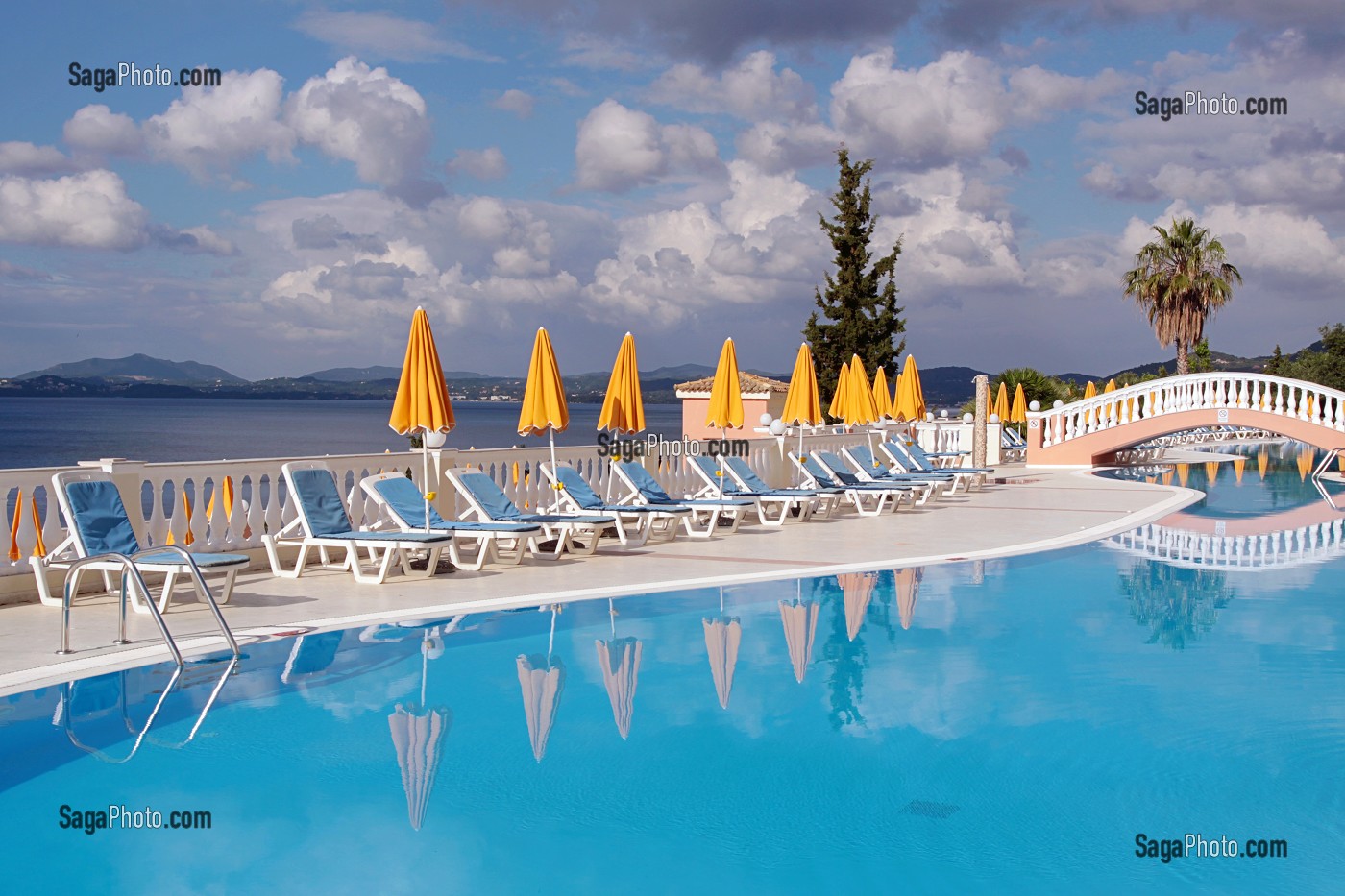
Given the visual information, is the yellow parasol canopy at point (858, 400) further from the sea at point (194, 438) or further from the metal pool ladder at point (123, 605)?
the sea at point (194, 438)

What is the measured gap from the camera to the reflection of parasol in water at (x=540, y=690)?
6.19 metres

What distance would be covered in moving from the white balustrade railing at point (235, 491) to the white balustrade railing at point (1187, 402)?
62.5ft

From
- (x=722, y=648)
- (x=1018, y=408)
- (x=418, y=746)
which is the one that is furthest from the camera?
(x=1018, y=408)

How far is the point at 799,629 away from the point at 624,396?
6027 millimetres

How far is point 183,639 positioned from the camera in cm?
770

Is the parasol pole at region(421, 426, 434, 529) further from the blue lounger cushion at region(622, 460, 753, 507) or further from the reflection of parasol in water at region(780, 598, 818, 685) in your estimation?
the reflection of parasol in water at region(780, 598, 818, 685)

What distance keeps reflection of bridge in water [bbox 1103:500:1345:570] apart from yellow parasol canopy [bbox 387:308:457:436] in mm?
7805

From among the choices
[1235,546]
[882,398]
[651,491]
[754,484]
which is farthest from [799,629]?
[882,398]

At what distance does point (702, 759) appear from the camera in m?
5.80

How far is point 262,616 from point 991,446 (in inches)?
989

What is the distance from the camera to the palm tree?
3994 centimetres

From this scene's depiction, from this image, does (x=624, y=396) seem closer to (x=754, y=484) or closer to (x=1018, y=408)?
(x=754, y=484)

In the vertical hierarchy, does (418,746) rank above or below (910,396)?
below

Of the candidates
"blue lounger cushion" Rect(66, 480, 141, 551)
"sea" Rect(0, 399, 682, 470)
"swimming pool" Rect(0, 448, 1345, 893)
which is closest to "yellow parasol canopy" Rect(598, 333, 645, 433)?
"swimming pool" Rect(0, 448, 1345, 893)
